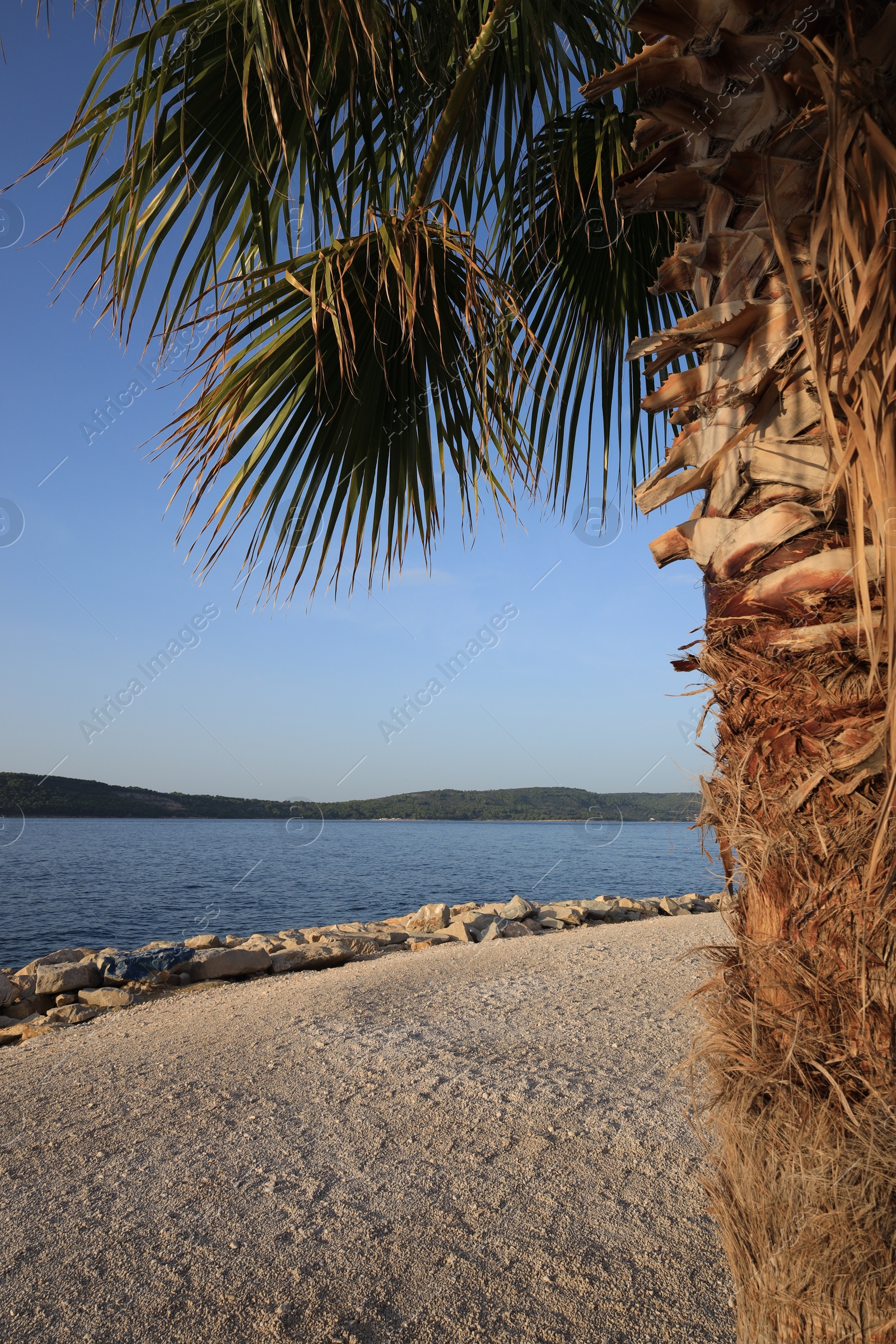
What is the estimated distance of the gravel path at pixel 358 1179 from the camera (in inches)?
88.8

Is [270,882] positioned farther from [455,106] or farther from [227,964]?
[455,106]

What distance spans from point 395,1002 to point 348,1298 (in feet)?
9.92

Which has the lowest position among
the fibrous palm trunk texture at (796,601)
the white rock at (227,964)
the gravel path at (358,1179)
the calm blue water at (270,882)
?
the calm blue water at (270,882)

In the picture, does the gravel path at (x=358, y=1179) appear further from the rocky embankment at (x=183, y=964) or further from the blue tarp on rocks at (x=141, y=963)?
the blue tarp on rocks at (x=141, y=963)

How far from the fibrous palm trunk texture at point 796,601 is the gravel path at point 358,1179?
1355 millimetres

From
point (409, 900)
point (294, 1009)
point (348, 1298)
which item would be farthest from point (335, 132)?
point (409, 900)

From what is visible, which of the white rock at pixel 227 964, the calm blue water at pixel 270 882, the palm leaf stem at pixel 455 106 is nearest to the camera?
the palm leaf stem at pixel 455 106

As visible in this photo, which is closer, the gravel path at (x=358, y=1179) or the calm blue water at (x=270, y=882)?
the gravel path at (x=358, y=1179)

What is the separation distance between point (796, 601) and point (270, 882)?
31.7m

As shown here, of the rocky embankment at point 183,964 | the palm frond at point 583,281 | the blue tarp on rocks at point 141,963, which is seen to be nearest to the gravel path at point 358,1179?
the rocky embankment at point 183,964

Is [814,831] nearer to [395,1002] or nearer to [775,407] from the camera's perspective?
[775,407]

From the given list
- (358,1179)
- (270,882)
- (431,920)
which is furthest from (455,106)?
(270,882)

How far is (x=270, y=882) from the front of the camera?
30.5 meters

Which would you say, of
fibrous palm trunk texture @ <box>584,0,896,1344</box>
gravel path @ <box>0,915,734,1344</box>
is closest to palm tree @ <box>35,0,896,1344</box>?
fibrous palm trunk texture @ <box>584,0,896,1344</box>
